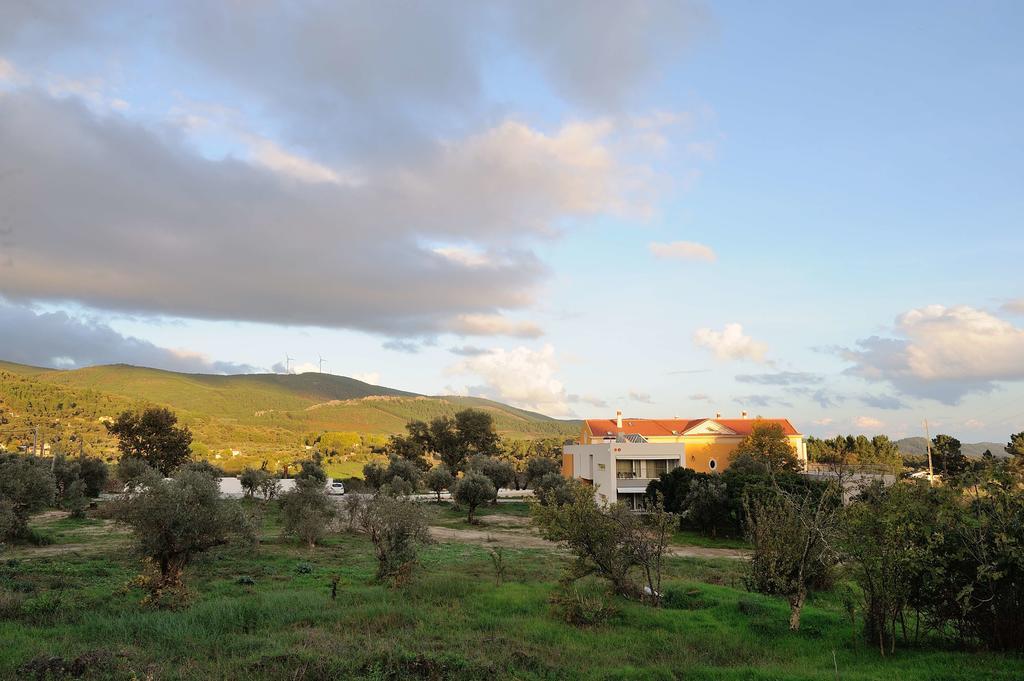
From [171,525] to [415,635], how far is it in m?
8.28

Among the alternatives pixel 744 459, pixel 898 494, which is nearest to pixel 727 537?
pixel 744 459

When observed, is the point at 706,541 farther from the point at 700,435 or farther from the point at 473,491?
the point at 700,435

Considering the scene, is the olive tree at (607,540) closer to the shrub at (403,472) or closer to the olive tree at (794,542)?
the olive tree at (794,542)

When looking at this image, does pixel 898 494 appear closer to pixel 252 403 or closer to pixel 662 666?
pixel 662 666

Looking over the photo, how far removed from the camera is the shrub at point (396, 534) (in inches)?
811

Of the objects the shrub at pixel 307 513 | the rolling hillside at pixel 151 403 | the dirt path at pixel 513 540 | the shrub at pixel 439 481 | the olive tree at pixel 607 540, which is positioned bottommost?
the dirt path at pixel 513 540

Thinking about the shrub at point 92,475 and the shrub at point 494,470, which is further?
the shrub at point 494,470

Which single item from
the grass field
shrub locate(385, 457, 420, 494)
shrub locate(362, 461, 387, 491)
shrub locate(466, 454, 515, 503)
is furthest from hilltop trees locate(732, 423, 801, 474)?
the grass field

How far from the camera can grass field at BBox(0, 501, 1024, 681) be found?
11641 mm

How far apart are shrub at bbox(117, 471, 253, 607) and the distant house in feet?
127

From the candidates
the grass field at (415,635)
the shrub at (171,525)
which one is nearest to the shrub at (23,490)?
the grass field at (415,635)

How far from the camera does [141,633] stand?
13688 millimetres

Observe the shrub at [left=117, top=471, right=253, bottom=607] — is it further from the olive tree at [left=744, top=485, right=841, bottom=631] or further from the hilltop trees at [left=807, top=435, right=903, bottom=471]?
the hilltop trees at [left=807, top=435, right=903, bottom=471]

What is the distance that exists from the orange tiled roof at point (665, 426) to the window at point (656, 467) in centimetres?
1369
